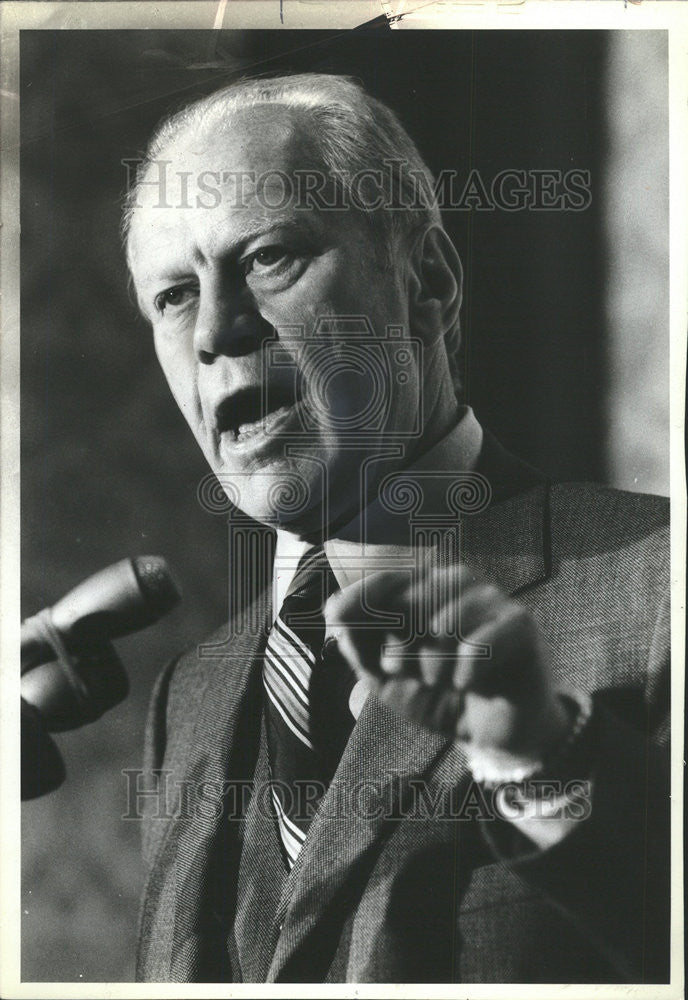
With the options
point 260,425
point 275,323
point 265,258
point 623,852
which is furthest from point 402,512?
point 623,852

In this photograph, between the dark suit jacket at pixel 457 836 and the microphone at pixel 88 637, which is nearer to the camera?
the dark suit jacket at pixel 457 836

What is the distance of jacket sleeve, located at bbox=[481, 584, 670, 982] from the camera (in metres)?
1.74

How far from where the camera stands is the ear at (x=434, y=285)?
5.89 ft

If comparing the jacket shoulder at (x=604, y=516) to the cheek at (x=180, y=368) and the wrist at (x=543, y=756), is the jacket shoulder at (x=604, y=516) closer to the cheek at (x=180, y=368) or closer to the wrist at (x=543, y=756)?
the wrist at (x=543, y=756)

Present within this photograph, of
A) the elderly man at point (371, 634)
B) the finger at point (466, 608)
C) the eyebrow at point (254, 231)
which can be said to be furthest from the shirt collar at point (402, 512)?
the eyebrow at point (254, 231)

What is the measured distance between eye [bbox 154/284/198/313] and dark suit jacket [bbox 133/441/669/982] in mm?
592

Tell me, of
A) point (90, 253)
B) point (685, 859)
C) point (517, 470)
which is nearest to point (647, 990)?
point (685, 859)

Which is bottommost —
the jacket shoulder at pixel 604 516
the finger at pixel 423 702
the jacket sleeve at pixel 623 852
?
the jacket sleeve at pixel 623 852

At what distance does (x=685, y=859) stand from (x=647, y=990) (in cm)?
26

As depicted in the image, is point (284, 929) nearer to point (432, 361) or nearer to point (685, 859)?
point (685, 859)

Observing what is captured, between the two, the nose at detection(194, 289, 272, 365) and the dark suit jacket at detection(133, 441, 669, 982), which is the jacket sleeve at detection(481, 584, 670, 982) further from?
the nose at detection(194, 289, 272, 365)

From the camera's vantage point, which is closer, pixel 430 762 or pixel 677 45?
pixel 430 762

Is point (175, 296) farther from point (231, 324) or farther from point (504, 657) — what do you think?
point (504, 657)

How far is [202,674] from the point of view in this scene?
184 cm
